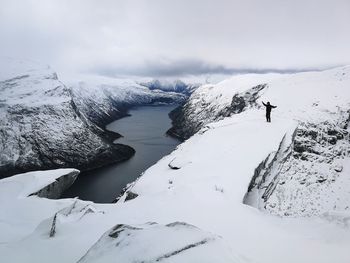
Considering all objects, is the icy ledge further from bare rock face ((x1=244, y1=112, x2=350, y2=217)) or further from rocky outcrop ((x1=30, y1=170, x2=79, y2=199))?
bare rock face ((x1=244, y1=112, x2=350, y2=217))

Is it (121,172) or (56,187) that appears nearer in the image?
(56,187)

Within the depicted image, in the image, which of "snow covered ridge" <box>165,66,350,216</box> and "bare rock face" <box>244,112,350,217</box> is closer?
"bare rock face" <box>244,112,350,217</box>

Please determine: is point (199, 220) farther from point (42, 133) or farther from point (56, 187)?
point (42, 133)

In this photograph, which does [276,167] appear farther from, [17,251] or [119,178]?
[119,178]

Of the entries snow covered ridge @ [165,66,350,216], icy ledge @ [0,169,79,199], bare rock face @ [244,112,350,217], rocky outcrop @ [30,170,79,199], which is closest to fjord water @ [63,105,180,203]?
snow covered ridge @ [165,66,350,216]

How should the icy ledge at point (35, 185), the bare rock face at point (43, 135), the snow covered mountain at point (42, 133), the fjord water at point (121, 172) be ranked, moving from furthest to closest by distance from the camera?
1. the snow covered mountain at point (42, 133)
2. the bare rock face at point (43, 135)
3. the fjord water at point (121, 172)
4. the icy ledge at point (35, 185)

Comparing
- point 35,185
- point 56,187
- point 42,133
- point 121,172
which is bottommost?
point 121,172

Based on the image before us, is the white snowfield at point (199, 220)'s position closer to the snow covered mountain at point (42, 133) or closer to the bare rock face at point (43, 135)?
the bare rock face at point (43, 135)

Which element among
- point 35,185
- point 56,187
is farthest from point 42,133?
point 35,185

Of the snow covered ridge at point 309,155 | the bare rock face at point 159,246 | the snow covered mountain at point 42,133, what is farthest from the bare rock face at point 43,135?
the bare rock face at point 159,246
